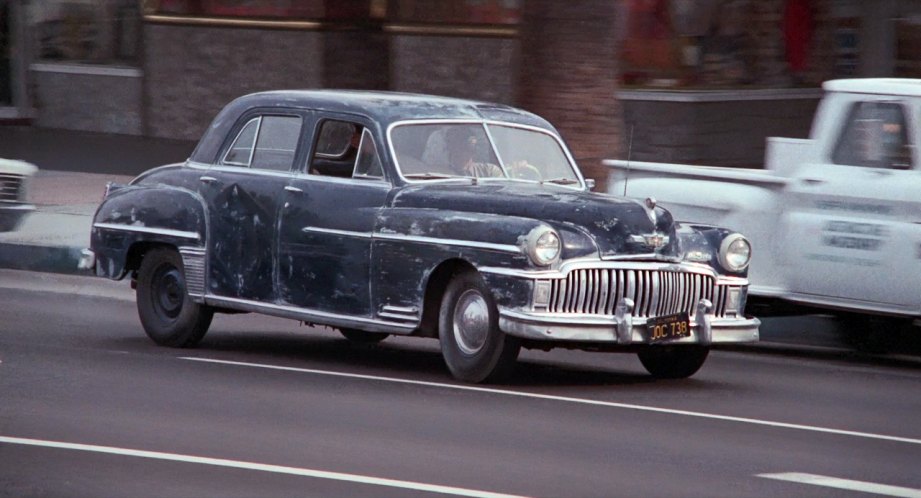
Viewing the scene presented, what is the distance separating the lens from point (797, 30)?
77.6 ft

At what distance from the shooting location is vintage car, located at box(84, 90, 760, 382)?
9367mm

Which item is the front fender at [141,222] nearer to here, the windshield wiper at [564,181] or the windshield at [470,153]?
the windshield at [470,153]

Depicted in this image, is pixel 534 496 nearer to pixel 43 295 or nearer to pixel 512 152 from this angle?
pixel 512 152

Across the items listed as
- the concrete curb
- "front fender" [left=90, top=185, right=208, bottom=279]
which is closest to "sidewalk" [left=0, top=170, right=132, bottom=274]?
the concrete curb

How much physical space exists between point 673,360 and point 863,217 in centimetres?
183

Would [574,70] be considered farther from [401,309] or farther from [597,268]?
[597,268]

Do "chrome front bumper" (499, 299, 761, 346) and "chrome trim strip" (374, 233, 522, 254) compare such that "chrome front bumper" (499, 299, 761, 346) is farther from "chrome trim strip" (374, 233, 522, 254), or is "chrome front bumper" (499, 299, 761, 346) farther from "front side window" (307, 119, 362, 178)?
"front side window" (307, 119, 362, 178)

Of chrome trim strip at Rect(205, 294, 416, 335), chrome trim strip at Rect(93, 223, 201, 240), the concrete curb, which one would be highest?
chrome trim strip at Rect(93, 223, 201, 240)

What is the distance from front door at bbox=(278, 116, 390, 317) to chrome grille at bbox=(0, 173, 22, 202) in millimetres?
6478

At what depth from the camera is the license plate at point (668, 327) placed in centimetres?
942

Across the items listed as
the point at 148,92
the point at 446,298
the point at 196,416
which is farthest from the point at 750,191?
the point at 148,92

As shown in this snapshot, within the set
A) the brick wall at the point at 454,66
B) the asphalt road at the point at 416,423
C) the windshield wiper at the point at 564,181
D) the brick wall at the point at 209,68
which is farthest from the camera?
the brick wall at the point at 209,68

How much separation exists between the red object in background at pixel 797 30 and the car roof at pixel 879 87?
12.0 metres

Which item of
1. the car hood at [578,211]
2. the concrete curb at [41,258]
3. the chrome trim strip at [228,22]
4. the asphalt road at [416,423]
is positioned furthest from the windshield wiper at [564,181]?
the chrome trim strip at [228,22]
